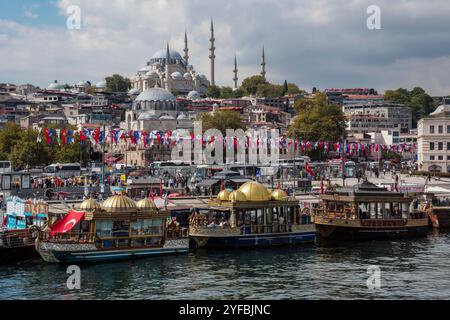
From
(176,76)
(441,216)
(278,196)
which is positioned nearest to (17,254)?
(278,196)

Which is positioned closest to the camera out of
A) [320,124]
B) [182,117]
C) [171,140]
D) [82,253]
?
[82,253]

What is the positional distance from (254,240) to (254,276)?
6.96 metres

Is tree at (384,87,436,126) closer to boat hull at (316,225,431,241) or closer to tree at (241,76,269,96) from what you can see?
tree at (241,76,269,96)

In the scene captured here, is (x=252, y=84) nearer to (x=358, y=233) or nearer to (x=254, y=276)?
(x=358, y=233)

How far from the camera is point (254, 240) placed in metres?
33.5

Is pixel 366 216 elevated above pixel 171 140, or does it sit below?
below

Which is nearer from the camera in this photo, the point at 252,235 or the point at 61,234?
the point at 61,234

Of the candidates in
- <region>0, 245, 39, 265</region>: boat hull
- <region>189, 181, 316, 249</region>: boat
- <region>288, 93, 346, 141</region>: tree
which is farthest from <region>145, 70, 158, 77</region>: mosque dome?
<region>0, 245, 39, 265</region>: boat hull

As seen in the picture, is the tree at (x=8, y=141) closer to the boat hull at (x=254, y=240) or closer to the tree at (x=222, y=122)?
the tree at (x=222, y=122)

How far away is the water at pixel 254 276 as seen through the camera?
23.5m
